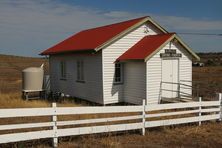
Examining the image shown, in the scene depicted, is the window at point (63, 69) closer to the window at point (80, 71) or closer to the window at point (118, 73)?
the window at point (80, 71)

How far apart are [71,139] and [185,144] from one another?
11.1ft

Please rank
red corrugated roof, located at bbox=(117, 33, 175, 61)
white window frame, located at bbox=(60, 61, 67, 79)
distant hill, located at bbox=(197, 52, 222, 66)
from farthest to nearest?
distant hill, located at bbox=(197, 52, 222, 66), white window frame, located at bbox=(60, 61, 67, 79), red corrugated roof, located at bbox=(117, 33, 175, 61)

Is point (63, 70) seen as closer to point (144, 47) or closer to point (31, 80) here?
point (31, 80)

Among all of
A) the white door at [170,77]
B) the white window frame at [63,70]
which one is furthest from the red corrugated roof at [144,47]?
the white window frame at [63,70]

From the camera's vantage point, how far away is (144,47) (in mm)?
18391

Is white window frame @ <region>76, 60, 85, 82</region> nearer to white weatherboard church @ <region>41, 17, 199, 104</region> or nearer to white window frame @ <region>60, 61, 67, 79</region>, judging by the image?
white weatherboard church @ <region>41, 17, 199, 104</region>

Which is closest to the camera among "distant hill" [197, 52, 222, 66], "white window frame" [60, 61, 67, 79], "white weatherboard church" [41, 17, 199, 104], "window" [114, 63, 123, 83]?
"white weatherboard church" [41, 17, 199, 104]

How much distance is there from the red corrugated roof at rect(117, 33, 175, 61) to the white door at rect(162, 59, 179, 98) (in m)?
1.09

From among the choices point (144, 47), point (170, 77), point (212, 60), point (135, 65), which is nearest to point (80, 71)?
point (135, 65)

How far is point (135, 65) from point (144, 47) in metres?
1.13

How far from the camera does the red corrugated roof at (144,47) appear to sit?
17531 millimetres

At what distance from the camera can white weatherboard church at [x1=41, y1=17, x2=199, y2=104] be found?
1777 cm

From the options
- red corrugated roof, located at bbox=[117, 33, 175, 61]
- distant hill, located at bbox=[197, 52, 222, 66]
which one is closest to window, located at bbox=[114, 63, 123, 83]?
red corrugated roof, located at bbox=[117, 33, 175, 61]

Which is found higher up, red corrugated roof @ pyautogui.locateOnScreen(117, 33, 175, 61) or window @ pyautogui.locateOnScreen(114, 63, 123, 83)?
red corrugated roof @ pyautogui.locateOnScreen(117, 33, 175, 61)
